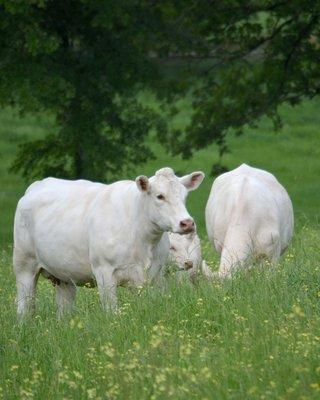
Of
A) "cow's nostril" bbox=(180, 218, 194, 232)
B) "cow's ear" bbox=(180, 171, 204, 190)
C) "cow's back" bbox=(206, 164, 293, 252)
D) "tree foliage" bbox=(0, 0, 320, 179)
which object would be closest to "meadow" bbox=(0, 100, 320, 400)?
"cow's nostril" bbox=(180, 218, 194, 232)

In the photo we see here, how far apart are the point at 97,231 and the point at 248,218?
1.83 m

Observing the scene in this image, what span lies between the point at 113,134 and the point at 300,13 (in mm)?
Result: 4466

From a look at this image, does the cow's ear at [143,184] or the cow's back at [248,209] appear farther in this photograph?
the cow's back at [248,209]

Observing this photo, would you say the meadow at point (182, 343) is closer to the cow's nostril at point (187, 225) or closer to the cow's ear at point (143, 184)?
the cow's nostril at point (187, 225)

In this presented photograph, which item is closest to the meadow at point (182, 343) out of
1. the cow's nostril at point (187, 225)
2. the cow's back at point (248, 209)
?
the cow's nostril at point (187, 225)

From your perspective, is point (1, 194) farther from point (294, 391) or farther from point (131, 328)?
point (294, 391)

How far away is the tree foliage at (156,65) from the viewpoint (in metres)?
25.2

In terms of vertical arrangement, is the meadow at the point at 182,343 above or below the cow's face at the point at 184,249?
above

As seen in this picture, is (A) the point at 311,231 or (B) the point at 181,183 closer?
(B) the point at 181,183

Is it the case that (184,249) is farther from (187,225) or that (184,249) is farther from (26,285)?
(187,225)

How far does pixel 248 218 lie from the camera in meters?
13.5

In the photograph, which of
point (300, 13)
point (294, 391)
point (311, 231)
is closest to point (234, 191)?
point (311, 231)

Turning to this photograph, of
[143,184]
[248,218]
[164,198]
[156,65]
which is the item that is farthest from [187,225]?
[156,65]

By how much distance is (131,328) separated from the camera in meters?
10.2
